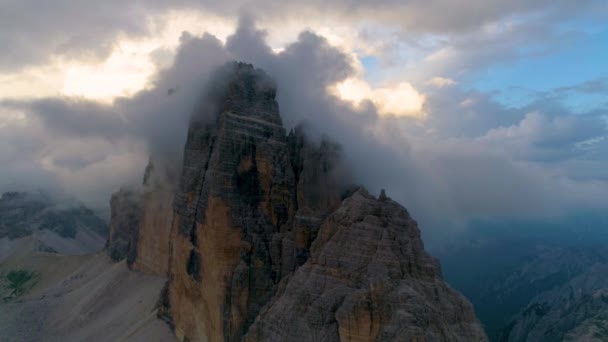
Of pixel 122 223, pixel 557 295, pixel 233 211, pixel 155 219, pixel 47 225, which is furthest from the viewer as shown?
pixel 47 225

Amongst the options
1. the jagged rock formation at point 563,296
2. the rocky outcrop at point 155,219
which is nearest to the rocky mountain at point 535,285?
the jagged rock formation at point 563,296

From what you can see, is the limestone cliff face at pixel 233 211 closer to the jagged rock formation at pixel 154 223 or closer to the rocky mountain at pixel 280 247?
the rocky mountain at pixel 280 247

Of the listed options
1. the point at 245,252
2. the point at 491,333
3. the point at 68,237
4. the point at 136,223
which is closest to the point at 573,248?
the point at 491,333

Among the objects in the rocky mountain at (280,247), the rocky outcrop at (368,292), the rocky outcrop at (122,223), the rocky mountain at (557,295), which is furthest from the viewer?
the rocky outcrop at (122,223)

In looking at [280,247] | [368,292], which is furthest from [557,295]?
[368,292]

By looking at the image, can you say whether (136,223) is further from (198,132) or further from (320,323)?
(320,323)

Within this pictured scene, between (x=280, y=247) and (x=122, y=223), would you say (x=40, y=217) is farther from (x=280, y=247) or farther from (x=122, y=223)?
(x=280, y=247)
